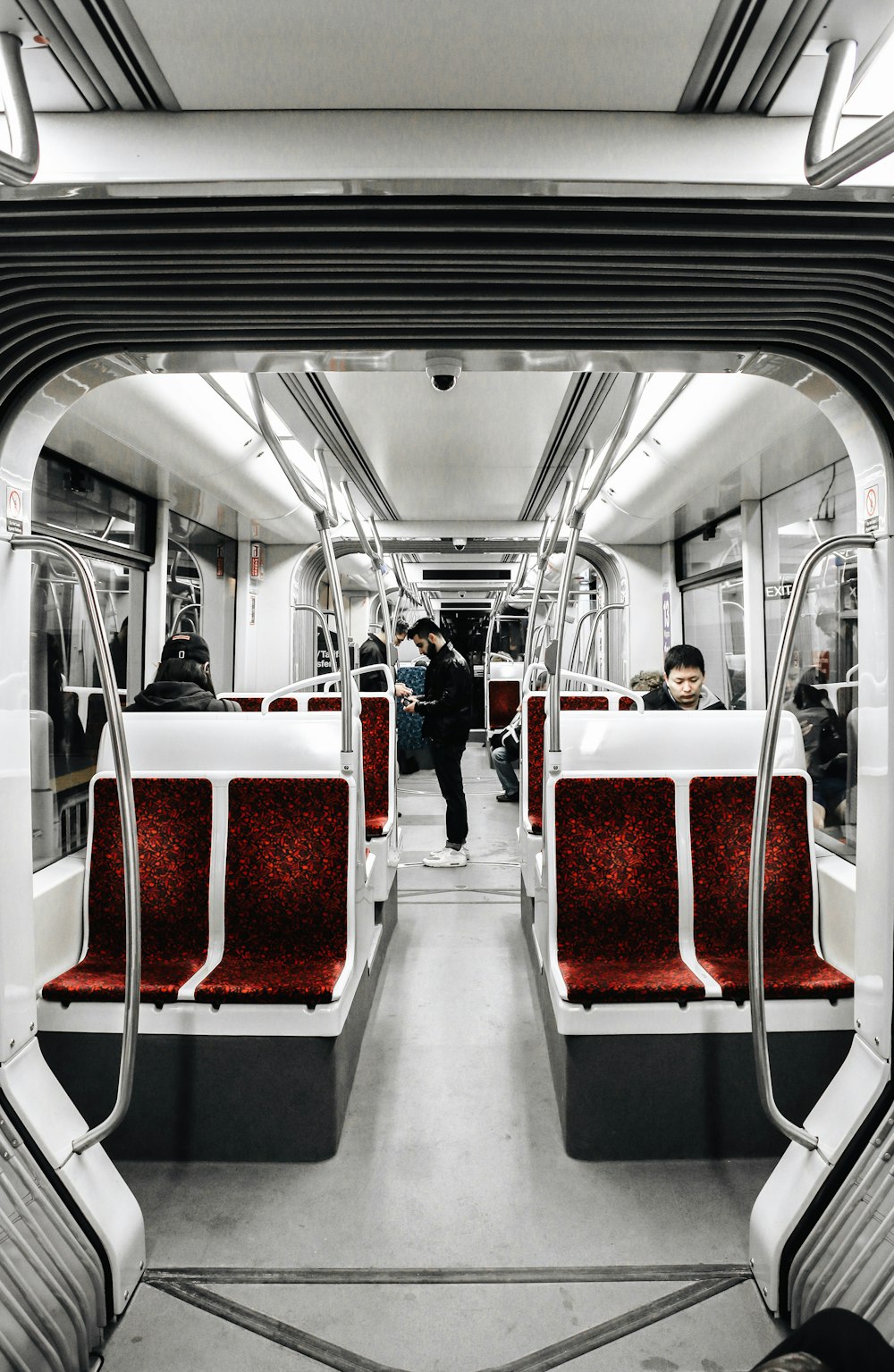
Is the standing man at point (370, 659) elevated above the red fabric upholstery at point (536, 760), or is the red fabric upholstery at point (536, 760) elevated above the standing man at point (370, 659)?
the standing man at point (370, 659)

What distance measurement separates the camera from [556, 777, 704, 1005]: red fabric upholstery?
264 cm

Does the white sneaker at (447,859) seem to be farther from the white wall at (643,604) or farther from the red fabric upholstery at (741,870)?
the red fabric upholstery at (741,870)

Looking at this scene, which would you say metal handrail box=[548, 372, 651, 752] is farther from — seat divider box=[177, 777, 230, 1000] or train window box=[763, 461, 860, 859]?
seat divider box=[177, 777, 230, 1000]

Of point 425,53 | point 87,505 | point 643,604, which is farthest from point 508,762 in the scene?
point 425,53

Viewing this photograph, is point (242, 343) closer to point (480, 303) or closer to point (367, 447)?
point (480, 303)

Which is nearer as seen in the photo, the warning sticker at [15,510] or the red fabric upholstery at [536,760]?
the warning sticker at [15,510]

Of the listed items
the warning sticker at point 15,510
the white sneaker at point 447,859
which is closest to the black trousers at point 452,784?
the white sneaker at point 447,859

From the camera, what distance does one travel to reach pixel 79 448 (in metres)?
3.58

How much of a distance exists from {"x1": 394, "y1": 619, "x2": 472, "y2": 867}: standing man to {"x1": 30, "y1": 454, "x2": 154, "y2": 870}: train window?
2076 millimetres

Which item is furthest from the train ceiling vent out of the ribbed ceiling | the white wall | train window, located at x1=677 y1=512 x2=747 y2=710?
the white wall

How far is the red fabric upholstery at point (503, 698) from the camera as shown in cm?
1073

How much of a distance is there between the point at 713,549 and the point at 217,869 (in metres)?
4.63

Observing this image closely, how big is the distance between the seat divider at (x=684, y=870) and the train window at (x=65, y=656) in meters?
2.17

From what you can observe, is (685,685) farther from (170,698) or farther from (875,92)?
(875,92)
